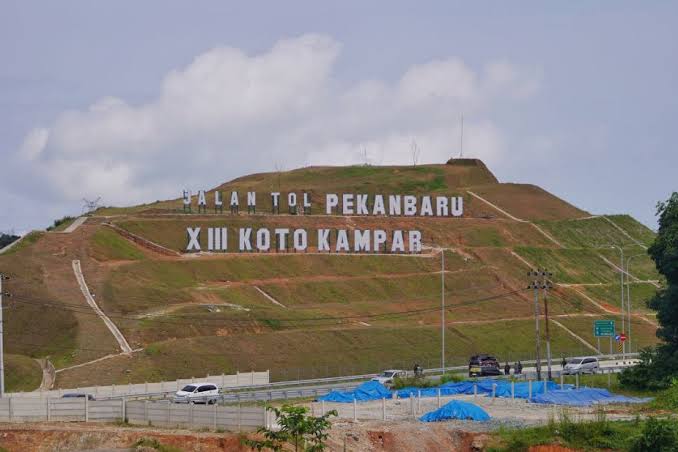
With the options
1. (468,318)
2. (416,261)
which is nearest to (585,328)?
(468,318)

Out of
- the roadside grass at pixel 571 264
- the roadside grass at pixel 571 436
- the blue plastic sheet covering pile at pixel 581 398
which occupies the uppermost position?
the roadside grass at pixel 571 264

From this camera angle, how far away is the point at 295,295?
144750mm

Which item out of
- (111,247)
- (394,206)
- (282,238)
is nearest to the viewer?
(111,247)

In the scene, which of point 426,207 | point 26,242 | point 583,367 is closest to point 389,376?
point 583,367

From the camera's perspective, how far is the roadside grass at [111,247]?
143812mm

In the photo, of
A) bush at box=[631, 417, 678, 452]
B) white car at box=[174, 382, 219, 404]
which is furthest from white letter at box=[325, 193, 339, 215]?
bush at box=[631, 417, 678, 452]

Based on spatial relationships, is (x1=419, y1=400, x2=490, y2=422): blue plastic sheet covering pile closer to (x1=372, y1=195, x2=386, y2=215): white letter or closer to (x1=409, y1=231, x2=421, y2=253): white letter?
(x1=409, y1=231, x2=421, y2=253): white letter

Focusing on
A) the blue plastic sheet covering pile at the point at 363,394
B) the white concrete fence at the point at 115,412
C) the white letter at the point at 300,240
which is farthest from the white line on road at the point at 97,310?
the white concrete fence at the point at 115,412

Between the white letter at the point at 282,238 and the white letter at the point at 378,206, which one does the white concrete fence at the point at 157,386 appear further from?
the white letter at the point at 378,206

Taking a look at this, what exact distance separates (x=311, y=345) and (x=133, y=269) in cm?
3054

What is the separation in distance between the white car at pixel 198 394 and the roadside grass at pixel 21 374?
60.5ft

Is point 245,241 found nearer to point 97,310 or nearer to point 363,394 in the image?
point 97,310

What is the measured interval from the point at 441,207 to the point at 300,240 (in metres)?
29.7

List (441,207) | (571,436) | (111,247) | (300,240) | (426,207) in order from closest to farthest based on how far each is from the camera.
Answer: (571,436) → (111,247) → (300,240) → (426,207) → (441,207)
